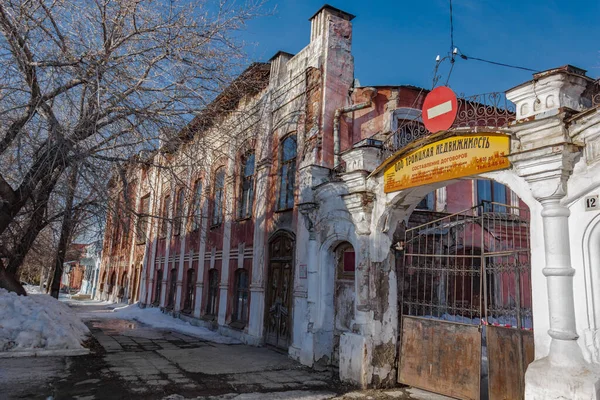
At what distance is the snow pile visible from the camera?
8.67 meters

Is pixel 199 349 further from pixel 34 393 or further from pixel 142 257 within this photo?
pixel 142 257

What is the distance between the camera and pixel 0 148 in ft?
25.0

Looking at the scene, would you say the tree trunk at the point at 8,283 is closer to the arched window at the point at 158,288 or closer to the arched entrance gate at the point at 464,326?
the arched entrance gate at the point at 464,326

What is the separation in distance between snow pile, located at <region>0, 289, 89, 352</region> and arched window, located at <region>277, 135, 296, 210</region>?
593 cm

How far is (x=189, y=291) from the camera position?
1791cm

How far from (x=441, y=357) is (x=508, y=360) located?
48.1 inches

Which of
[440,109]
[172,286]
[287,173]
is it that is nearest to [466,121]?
[440,109]

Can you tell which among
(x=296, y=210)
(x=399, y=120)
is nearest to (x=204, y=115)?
(x=296, y=210)

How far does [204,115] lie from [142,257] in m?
17.9

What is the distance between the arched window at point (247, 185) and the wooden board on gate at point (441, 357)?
758cm

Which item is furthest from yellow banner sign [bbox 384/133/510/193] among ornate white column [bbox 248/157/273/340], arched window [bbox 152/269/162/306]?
arched window [bbox 152/269/162/306]

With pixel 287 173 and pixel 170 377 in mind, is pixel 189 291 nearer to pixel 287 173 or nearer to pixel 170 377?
pixel 287 173

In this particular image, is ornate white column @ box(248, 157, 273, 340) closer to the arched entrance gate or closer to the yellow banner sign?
the arched entrance gate

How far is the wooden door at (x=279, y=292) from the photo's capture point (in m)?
10.9
